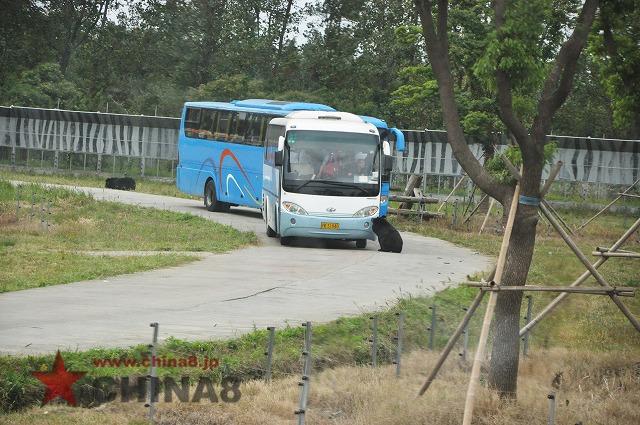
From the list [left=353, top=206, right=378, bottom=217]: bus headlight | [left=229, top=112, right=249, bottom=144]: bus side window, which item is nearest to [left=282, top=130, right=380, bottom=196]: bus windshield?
[left=353, top=206, right=378, bottom=217]: bus headlight

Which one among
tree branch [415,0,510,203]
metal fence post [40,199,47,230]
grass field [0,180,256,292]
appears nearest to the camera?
tree branch [415,0,510,203]

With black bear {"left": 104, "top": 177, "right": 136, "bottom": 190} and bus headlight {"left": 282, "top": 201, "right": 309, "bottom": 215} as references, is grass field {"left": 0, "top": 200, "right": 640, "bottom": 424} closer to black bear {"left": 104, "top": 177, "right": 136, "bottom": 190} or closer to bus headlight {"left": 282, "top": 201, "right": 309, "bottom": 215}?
bus headlight {"left": 282, "top": 201, "right": 309, "bottom": 215}

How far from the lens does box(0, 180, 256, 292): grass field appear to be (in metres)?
19.5

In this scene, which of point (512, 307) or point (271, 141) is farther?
point (271, 141)

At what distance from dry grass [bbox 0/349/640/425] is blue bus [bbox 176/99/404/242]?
63.0ft

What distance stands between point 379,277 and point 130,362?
9505mm

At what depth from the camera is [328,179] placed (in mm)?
26047

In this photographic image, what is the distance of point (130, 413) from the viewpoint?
400 inches

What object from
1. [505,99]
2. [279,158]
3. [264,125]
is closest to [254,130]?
[264,125]

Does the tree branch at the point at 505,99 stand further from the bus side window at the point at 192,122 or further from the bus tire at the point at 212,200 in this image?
the bus side window at the point at 192,122

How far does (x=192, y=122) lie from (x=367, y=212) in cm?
1260

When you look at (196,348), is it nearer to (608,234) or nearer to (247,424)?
(247,424)

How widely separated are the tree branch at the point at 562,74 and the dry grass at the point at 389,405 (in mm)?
2516

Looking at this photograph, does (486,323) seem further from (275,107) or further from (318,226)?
(275,107)
